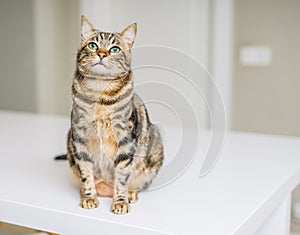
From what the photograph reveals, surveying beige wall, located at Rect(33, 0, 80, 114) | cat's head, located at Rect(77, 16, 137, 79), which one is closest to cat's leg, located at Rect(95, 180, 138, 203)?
cat's head, located at Rect(77, 16, 137, 79)

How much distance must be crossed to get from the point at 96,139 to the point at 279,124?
1765 mm

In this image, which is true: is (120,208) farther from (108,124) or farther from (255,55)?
(255,55)

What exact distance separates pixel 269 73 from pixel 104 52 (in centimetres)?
178

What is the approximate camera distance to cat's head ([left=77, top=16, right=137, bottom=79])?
28.4 inches

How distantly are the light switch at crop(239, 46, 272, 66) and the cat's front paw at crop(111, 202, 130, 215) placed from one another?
5.75 feet

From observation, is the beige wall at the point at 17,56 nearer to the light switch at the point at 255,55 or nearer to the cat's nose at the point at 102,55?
the light switch at the point at 255,55

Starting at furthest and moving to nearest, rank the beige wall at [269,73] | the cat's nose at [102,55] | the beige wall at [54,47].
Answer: the beige wall at [54,47], the beige wall at [269,73], the cat's nose at [102,55]

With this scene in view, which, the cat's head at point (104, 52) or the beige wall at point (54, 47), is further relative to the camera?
the beige wall at point (54, 47)

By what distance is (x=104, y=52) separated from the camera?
2.37 ft

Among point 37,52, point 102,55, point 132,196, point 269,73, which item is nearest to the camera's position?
point 102,55

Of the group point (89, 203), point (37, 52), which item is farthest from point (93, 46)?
point (37, 52)

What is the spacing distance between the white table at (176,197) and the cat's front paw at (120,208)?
0.01 meters

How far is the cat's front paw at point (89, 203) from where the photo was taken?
0.78 metres

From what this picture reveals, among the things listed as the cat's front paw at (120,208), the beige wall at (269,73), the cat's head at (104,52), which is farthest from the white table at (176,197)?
the beige wall at (269,73)
